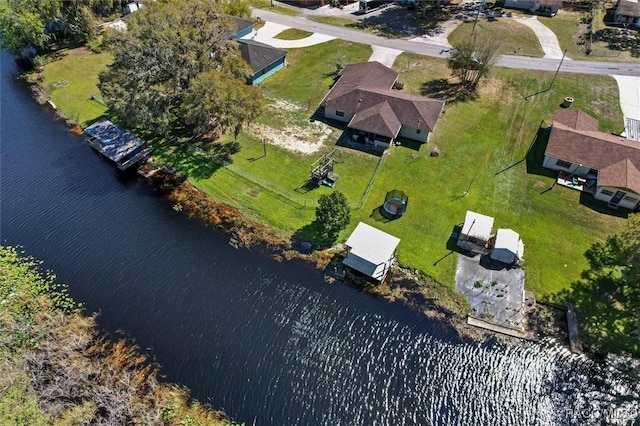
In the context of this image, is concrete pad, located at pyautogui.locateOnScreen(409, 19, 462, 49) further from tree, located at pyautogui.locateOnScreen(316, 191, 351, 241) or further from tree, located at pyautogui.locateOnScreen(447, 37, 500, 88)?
tree, located at pyautogui.locateOnScreen(316, 191, 351, 241)

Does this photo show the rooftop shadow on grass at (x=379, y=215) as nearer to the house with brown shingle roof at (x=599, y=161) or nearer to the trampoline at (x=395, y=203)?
the trampoline at (x=395, y=203)

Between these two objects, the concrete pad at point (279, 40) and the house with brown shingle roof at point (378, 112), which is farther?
the concrete pad at point (279, 40)

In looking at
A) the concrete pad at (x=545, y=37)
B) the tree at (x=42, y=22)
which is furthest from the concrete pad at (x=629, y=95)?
the tree at (x=42, y=22)

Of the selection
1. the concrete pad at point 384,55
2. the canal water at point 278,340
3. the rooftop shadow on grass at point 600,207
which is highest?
the concrete pad at point 384,55

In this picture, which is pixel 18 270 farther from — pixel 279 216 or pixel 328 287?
pixel 328 287

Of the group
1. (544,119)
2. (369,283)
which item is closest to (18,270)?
(369,283)

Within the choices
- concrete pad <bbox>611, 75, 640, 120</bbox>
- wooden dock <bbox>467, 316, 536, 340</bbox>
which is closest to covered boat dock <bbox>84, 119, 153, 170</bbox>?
wooden dock <bbox>467, 316, 536, 340</bbox>

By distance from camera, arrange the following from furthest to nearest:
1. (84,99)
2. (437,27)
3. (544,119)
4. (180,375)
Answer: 1. (437,27)
2. (84,99)
3. (544,119)
4. (180,375)
